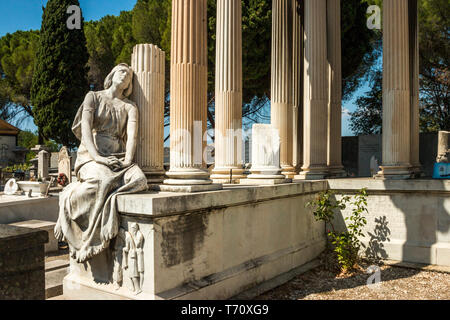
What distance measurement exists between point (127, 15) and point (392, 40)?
26.0 meters

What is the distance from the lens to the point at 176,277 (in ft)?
15.3

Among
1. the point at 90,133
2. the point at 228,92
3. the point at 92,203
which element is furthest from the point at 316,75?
the point at 92,203

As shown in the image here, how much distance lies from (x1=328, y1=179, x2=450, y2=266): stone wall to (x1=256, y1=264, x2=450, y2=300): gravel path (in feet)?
1.74

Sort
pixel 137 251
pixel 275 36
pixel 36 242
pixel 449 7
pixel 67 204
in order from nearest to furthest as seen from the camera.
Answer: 1. pixel 36 242
2. pixel 137 251
3. pixel 67 204
4. pixel 275 36
5. pixel 449 7

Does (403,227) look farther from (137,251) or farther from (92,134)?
(92,134)

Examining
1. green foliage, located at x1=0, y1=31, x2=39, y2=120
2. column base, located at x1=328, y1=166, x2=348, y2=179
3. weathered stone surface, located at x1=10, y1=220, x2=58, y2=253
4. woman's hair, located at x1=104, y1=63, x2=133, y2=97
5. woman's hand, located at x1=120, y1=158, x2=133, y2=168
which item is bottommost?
weathered stone surface, located at x1=10, y1=220, x2=58, y2=253

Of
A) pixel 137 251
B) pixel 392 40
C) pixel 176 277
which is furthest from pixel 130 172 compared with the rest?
pixel 392 40

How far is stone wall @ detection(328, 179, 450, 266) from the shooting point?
24.8 ft

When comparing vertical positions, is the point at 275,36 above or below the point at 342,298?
above

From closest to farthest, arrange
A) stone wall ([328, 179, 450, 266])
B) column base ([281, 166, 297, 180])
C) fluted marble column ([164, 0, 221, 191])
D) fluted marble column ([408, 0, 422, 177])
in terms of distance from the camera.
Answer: fluted marble column ([164, 0, 221, 191]), stone wall ([328, 179, 450, 266]), column base ([281, 166, 297, 180]), fluted marble column ([408, 0, 422, 177])

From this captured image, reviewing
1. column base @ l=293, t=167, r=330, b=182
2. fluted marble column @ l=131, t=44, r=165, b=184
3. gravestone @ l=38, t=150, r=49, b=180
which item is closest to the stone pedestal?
column base @ l=293, t=167, r=330, b=182

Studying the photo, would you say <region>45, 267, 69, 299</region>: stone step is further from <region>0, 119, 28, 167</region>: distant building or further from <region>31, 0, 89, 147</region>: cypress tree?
<region>0, 119, 28, 167</region>: distant building

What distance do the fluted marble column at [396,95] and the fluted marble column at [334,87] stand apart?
5.87 feet

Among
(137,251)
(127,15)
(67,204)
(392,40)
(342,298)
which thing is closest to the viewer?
(137,251)
